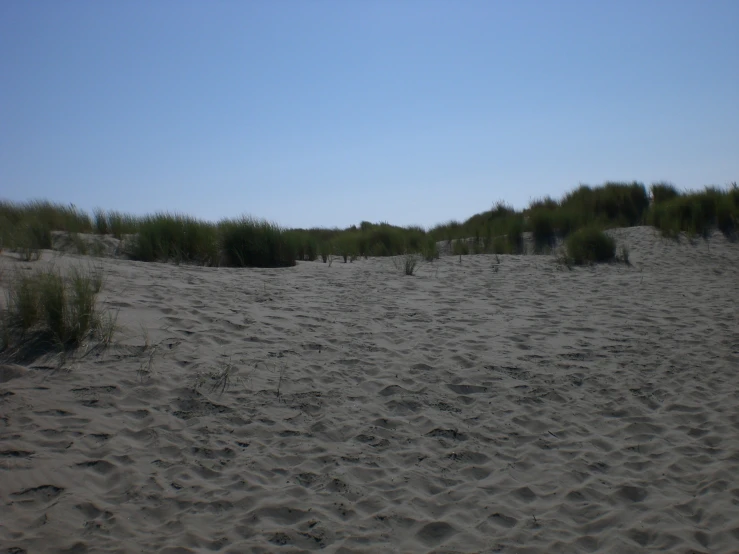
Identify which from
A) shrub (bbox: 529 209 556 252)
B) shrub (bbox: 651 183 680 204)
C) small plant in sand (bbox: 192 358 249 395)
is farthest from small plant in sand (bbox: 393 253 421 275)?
shrub (bbox: 651 183 680 204)

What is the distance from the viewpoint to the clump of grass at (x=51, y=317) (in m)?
5.14

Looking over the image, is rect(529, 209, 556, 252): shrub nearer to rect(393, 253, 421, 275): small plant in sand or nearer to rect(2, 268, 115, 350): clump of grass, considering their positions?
rect(393, 253, 421, 275): small plant in sand

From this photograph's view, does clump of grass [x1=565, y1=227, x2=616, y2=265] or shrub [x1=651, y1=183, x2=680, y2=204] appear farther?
shrub [x1=651, y1=183, x2=680, y2=204]

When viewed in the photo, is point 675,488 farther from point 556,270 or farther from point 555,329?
point 556,270

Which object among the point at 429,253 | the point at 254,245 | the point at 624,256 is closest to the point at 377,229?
the point at 429,253

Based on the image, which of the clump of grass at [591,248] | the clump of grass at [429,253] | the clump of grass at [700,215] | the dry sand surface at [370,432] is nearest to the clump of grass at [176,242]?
the dry sand surface at [370,432]

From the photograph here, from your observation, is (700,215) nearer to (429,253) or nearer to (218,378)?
(429,253)

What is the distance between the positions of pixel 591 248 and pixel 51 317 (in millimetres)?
10123

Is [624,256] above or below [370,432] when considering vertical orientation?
above

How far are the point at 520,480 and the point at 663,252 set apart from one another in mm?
9863

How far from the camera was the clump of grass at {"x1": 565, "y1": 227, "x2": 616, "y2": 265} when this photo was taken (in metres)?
11.9

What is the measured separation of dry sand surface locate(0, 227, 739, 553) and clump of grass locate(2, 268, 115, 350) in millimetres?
264

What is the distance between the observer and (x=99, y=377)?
4.73 m

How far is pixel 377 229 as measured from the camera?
16219 millimetres
